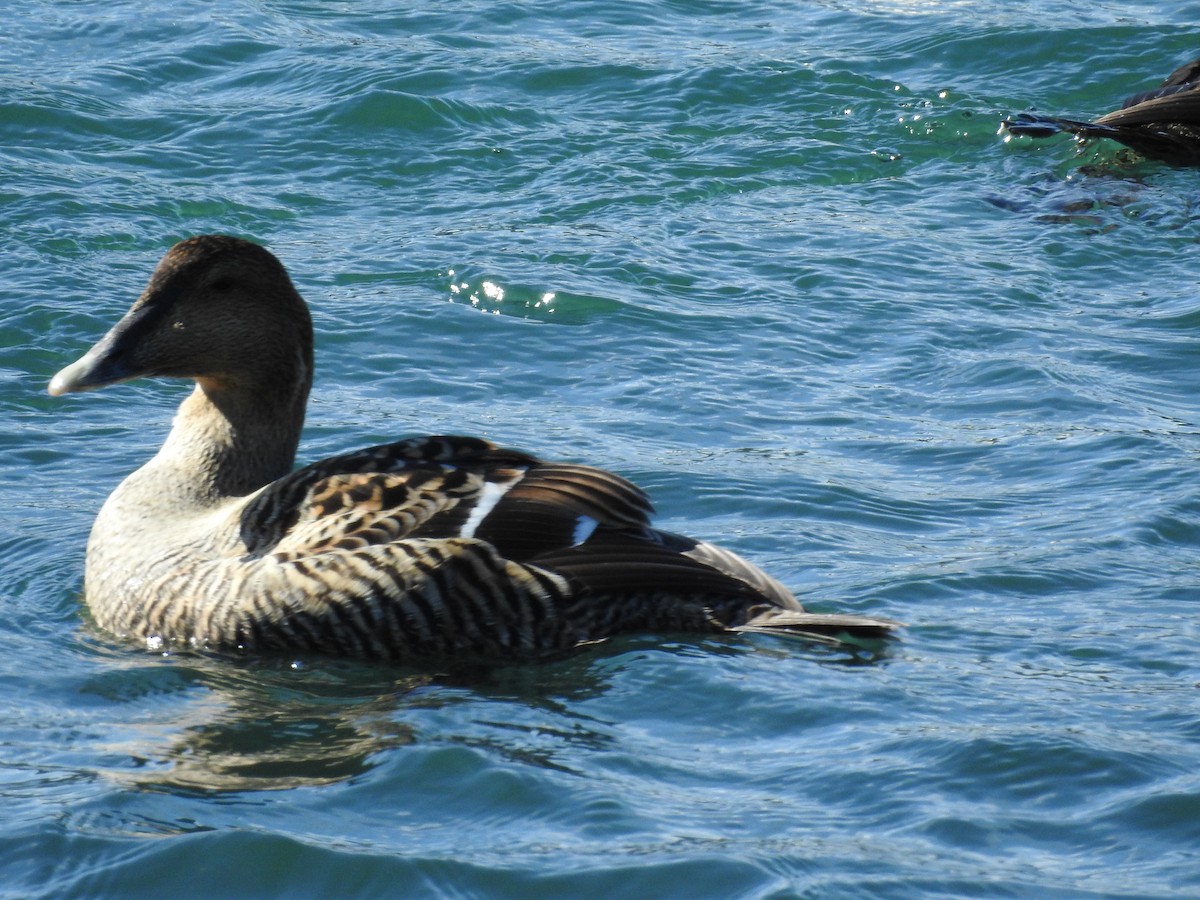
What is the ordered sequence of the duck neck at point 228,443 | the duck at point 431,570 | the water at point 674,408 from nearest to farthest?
the water at point 674,408 < the duck at point 431,570 < the duck neck at point 228,443

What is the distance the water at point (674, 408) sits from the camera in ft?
16.7

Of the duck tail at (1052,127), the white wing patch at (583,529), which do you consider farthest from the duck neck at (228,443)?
the duck tail at (1052,127)

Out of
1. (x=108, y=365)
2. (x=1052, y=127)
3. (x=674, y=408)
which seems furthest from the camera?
(x=1052, y=127)

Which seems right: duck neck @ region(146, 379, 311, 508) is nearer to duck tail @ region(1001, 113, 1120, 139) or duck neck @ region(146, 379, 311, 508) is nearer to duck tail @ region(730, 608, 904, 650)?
duck tail @ region(730, 608, 904, 650)

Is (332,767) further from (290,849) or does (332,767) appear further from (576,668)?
(576,668)

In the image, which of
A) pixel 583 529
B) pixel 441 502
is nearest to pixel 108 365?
pixel 441 502

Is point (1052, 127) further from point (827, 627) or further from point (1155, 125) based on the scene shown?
point (827, 627)

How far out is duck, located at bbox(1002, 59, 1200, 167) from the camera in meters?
11.1

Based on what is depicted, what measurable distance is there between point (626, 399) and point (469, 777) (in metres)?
3.50

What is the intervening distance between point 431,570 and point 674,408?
2570 mm

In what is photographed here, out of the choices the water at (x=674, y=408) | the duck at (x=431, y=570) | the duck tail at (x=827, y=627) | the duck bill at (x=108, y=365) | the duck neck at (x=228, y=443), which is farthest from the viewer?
the duck neck at (x=228, y=443)

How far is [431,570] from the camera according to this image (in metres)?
6.18

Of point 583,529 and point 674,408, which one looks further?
point 674,408

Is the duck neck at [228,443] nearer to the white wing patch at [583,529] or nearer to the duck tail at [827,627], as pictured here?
the white wing patch at [583,529]
